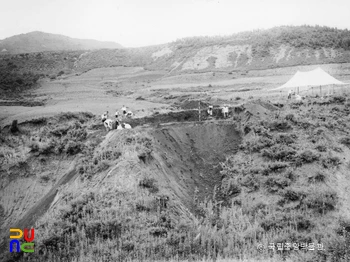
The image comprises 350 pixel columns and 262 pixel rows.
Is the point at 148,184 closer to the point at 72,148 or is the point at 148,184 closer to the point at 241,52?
the point at 72,148

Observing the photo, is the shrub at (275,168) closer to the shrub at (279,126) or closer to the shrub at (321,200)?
the shrub at (321,200)

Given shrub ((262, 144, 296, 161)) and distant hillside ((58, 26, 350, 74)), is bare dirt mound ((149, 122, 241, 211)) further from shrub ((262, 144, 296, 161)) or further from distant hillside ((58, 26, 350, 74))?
distant hillside ((58, 26, 350, 74))

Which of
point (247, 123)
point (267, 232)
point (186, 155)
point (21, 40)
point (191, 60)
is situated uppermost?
point (21, 40)

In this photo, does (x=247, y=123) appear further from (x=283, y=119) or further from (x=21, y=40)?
(x=21, y=40)

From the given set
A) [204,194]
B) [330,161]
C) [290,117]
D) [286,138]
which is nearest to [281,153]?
[286,138]

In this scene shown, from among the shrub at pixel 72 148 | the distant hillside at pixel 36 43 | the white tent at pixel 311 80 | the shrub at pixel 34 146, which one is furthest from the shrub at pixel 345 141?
the distant hillside at pixel 36 43

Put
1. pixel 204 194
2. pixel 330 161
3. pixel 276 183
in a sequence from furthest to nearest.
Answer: pixel 330 161 → pixel 204 194 → pixel 276 183

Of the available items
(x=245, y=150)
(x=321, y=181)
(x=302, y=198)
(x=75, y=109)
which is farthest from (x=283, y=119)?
(x=75, y=109)

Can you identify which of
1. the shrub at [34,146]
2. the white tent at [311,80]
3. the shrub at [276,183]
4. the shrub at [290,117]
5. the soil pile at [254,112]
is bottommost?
the shrub at [276,183]
